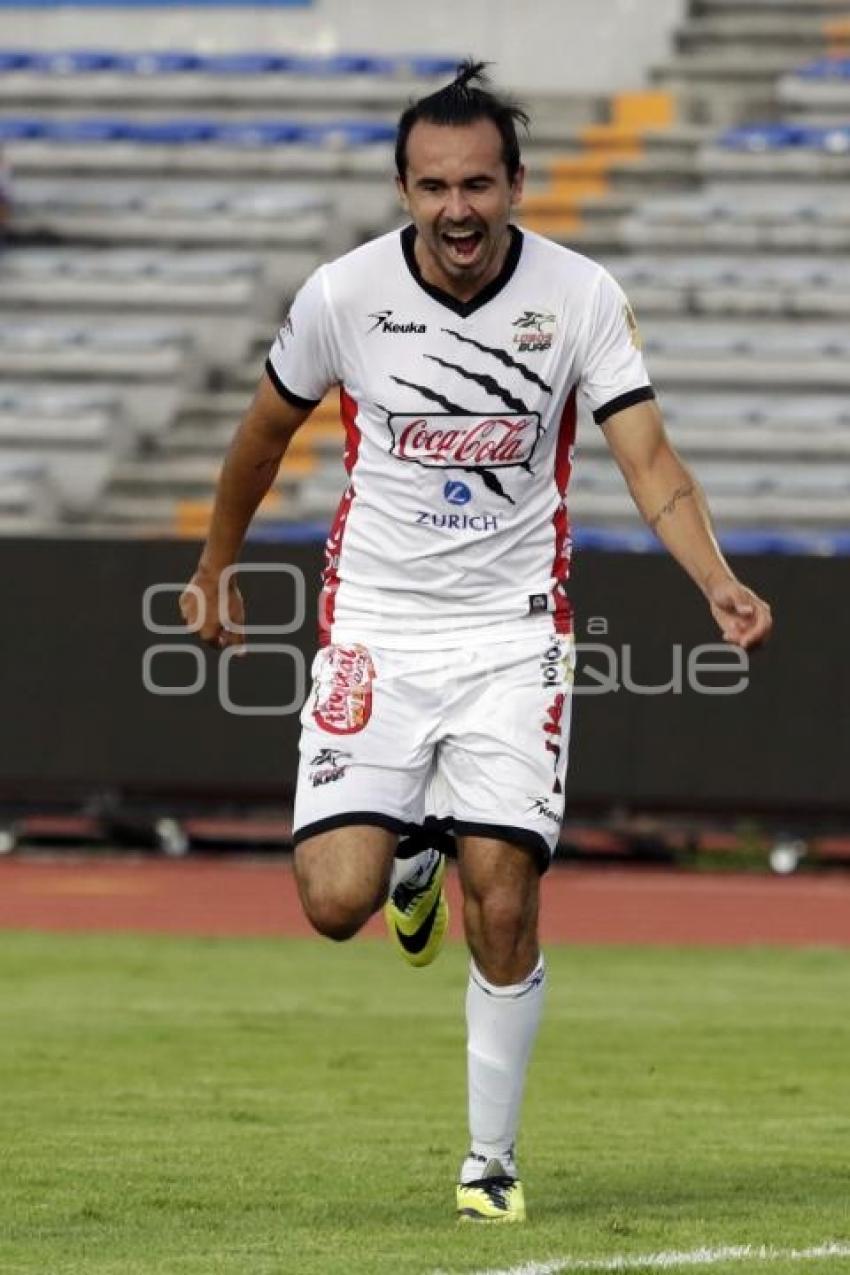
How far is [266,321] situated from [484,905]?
20415mm

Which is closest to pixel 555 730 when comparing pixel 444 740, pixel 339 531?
pixel 444 740

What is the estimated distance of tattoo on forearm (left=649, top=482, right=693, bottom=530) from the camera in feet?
21.6

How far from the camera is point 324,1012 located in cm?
1261

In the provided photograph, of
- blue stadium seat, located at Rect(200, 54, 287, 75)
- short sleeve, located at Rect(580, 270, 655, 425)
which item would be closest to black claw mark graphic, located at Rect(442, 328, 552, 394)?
short sleeve, located at Rect(580, 270, 655, 425)

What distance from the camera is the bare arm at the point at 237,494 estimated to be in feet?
22.6

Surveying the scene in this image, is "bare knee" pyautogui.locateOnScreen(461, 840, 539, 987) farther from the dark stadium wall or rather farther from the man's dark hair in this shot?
the dark stadium wall

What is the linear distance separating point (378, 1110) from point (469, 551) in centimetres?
297

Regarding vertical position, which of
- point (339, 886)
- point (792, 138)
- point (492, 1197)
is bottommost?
point (492, 1197)

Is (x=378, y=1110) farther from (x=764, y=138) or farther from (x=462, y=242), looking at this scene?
(x=764, y=138)

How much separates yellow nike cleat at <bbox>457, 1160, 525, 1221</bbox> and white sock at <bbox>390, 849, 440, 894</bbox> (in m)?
0.80

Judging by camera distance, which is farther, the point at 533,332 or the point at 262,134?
the point at 262,134

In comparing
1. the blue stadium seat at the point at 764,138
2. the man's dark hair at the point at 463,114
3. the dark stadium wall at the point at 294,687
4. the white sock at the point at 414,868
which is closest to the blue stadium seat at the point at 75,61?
the blue stadium seat at the point at 764,138

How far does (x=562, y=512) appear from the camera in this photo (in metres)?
6.79

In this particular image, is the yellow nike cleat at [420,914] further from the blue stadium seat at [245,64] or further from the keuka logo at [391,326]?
the blue stadium seat at [245,64]
